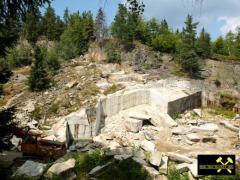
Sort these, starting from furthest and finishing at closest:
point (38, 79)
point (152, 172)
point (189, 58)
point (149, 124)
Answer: point (189, 58) → point (38, 79) → point (149, 124) → point (152, 172)

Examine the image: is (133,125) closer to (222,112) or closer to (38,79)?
(222,112)

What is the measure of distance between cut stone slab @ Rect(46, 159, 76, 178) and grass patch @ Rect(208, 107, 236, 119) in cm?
2520

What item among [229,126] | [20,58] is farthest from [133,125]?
[20,58]

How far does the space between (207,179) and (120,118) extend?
62.1 feet

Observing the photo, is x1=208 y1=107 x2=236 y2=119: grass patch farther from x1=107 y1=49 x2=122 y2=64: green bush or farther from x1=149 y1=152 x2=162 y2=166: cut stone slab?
x1=149 y1=152 x2=162 y2=166: cut stone slab

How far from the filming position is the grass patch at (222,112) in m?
33.9

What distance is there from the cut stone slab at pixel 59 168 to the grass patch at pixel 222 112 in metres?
25.2

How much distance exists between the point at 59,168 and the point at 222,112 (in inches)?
1043

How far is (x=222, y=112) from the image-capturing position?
34.4 metres

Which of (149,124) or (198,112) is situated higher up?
(198,112)

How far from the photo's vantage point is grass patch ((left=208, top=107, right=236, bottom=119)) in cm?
3393

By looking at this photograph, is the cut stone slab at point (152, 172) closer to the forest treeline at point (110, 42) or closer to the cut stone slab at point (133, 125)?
the cut stone slab at point (133, 125)

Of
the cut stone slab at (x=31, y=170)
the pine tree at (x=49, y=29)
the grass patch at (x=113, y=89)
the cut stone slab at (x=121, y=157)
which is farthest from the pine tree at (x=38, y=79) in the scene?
the pine tree at (x=49, y=29)

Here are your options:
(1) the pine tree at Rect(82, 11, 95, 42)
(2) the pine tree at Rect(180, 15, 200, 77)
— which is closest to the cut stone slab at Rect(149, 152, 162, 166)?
(2) the pine tree at Rect(180, 15, 200, 77)
